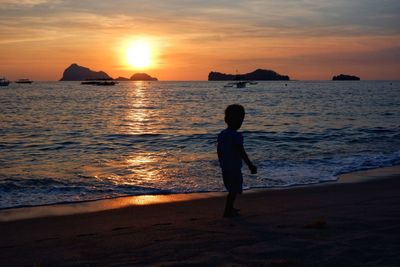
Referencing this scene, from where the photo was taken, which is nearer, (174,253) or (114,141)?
(174,253)

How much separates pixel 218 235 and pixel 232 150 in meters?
1.57

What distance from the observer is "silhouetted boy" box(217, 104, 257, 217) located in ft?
23.4

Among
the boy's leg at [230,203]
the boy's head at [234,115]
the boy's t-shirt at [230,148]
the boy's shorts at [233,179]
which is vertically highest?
the boy's head at [234,115]

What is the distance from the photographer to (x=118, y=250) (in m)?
5.66

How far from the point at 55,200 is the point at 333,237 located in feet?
21.4

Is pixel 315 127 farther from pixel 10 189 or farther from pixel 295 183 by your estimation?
pixel 10 189

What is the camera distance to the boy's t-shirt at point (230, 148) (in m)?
7.13

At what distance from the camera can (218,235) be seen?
608 centimetres

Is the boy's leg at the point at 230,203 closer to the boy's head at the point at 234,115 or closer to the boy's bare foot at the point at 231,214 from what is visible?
the boy's bare foot at the point at 231,214

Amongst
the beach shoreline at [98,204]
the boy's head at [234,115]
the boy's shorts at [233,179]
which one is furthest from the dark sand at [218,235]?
the boy's head at [234,115]

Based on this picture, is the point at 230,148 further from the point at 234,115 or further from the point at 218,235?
the point at 218,235

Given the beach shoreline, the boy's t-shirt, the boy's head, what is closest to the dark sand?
the beach shoreline

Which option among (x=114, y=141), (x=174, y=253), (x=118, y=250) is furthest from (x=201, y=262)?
(x=114, y=141)

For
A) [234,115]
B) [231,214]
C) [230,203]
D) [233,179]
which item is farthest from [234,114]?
[231,214]
